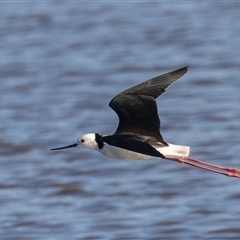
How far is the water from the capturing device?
9273 mm

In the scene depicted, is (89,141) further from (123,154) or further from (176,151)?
Result: (176,151)

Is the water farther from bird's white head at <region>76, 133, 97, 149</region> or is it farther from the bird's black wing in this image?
the bird's black wing

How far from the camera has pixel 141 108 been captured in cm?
772

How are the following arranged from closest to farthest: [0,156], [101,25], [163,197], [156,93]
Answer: [156,93]
[163,197]
[0,156]
[101,25]

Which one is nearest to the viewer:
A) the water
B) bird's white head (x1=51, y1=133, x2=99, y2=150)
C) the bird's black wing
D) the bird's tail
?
the bird's tail

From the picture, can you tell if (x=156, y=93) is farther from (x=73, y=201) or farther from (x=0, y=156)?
(x=0, y=156)

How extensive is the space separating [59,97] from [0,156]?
2.04 m

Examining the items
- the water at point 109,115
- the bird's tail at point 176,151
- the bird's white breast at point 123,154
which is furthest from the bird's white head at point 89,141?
the water at point 109,115

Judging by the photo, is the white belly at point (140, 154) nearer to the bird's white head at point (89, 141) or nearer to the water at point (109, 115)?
the bird's white head at point (89, 141)

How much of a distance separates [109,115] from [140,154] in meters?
4.44

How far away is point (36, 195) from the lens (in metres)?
10.0

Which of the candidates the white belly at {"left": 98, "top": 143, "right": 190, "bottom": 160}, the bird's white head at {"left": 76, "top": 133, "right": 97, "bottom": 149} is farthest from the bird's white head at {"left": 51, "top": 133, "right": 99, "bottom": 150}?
the white belly at {"left": 98, "top": 143, "right": 190, "bottom": 160}

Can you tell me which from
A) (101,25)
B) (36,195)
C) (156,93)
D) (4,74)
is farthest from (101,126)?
(101,25)

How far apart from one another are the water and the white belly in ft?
4.51
